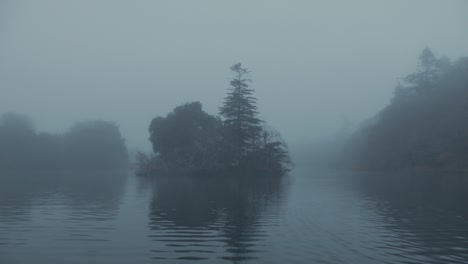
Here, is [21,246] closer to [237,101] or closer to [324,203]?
[324,203]

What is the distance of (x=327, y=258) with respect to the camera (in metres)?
12.9

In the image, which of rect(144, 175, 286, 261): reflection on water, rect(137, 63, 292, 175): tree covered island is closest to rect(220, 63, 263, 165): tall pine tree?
rect(137, 63, 292, 175): tree covered island

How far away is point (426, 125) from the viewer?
68188 mm

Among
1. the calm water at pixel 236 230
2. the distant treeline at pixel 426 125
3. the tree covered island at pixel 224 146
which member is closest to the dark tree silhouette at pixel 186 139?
the tree covered island at pixel 224 146

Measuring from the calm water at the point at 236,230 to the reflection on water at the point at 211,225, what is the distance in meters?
0.03

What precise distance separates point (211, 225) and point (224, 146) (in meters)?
39.9

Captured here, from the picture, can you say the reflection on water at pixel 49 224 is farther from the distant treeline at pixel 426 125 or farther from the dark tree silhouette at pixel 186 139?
the distant treeline at pixel 426 125

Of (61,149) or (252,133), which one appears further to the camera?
(61,149)

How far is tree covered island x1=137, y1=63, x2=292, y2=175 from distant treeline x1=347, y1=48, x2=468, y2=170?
18.1 meters

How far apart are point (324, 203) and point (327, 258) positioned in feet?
44.4

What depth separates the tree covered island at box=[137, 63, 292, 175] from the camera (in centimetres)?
5841

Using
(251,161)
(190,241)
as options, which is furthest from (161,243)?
(251,161)

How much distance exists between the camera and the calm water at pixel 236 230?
1324 cm

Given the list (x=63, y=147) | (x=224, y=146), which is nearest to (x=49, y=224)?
(x=224, y=146)
